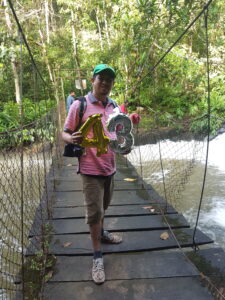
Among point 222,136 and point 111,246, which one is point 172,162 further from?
point 111,246

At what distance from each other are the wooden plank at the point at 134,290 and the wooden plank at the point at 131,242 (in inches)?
11.3

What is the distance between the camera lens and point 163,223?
2018mm

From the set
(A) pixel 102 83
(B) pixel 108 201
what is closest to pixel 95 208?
(B) pixel 108 201

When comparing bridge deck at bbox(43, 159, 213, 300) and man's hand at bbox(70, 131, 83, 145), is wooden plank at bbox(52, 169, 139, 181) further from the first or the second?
man's hand at bbox(70, 131, 83, 145)

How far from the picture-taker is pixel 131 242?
1.77 metres

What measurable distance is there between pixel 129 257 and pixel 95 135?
0.85 m

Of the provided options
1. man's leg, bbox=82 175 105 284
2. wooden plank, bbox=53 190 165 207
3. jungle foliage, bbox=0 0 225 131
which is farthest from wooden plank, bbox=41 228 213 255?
jungle foliage, bbox=0 0 225 131

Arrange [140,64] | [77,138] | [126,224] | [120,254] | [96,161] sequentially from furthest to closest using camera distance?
[140,64] → [126,224] → [120,254] → [96,161] → [77,138]

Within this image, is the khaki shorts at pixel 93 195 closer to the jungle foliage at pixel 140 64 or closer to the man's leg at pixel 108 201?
the man's leg at pixel 108 201

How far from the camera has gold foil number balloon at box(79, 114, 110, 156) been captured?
1.15 m

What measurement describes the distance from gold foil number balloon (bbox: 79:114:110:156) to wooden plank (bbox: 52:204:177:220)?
1.13m

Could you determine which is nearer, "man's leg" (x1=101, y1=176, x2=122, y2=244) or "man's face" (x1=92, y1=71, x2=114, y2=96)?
"man's face" (x1=92, y1=71, x2=114, y2=96)

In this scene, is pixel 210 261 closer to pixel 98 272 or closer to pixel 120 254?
pixel 120 254

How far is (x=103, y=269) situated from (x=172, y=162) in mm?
4596
